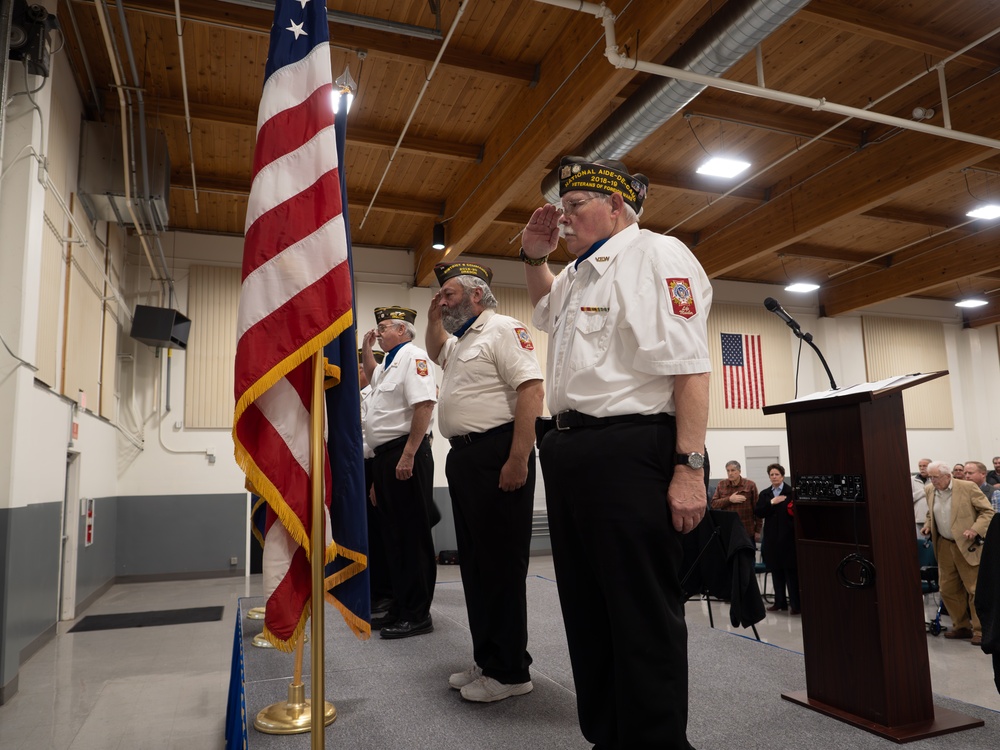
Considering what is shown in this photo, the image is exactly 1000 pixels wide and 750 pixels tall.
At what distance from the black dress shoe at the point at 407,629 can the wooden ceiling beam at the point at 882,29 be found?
5244 millimetres

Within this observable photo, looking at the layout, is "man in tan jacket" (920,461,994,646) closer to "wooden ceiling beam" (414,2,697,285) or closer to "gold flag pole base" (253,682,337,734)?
"wooden ceiling beam" (414,2,697,285)

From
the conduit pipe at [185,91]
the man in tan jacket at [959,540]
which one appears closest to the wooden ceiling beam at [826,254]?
the man in tan jacket at [959,540]

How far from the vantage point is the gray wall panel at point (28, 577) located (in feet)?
13.2

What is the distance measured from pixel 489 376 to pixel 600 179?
1.02 m

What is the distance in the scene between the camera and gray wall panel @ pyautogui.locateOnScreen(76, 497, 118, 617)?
269 inches

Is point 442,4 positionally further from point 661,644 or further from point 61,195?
point 661,644

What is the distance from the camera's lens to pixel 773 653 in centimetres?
301

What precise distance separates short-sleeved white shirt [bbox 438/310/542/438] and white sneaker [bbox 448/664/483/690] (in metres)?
0.86

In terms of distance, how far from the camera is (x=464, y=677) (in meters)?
2.54

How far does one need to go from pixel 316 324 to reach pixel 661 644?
111 centimetres

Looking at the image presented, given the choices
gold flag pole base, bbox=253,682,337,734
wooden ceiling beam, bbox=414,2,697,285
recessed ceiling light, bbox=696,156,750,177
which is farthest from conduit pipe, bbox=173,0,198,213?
recessed ceiling light, bbox=696,156,750,177

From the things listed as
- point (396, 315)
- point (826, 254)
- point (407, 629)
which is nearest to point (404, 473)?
point (407, 629)

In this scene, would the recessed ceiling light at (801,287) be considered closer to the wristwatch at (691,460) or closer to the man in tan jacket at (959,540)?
the man in tan jacket at (959,540)

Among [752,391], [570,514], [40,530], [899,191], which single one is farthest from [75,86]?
[752,391]
